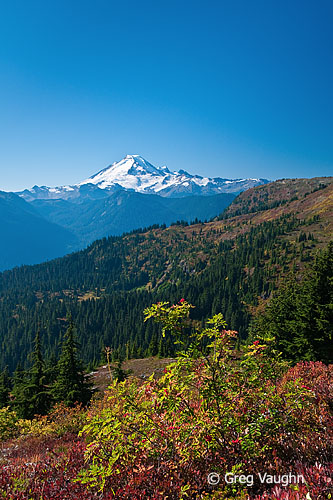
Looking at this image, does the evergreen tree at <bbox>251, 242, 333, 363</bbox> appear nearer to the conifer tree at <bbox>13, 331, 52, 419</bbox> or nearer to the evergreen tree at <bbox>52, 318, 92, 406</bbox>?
the evergreen tree at <bbox>52, 318, 92, 406</bbox>

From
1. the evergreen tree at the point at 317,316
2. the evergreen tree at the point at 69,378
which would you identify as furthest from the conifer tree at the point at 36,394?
the evergreen tree at the point at 317,316

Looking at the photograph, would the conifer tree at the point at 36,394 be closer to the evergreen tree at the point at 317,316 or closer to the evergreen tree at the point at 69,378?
the evergreen tree at the point at 69,378

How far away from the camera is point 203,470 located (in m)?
5.62

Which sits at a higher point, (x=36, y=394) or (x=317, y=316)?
(x=317, y=316)

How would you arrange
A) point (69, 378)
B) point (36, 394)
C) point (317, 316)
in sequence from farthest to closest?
1. point (36, 394)
2. point (69, 378)
3. point (317, 316)

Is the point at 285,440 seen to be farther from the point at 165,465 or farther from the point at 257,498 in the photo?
the point at 165,465

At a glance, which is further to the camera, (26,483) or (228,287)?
(228,287)

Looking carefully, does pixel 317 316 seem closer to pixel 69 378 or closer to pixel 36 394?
pixel 69 378

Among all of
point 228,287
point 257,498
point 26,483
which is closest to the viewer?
point 257,498

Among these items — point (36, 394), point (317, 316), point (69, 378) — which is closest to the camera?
point (317, 316)

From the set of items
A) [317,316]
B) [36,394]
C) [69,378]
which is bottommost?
[36,394]

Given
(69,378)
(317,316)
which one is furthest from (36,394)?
(317,316)

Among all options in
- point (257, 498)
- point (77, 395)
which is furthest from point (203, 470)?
point (77, 395)

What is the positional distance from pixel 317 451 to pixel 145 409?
12.6 ft
